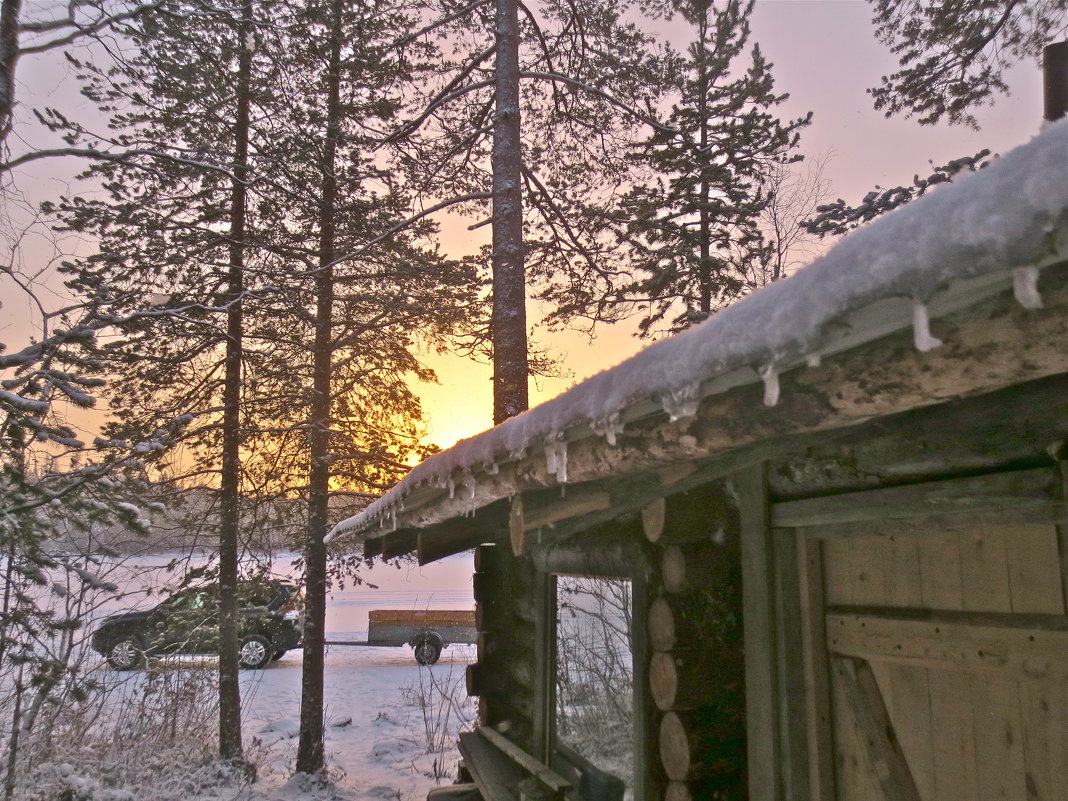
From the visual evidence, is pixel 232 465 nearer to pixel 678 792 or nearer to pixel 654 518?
pixel 654 518

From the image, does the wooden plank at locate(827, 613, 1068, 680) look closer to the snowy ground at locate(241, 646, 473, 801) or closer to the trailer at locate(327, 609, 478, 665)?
the snowy ground at locate(241, 646, 473, 801)

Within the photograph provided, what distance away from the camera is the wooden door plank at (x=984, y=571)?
7.61 feet

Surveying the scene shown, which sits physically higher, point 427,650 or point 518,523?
point 518,523

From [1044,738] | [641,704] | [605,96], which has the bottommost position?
[641,704]

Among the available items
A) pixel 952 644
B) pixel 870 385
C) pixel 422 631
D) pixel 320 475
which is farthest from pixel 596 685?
pixel 422 631

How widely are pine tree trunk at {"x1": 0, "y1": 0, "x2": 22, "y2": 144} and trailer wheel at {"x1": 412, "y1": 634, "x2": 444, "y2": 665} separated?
1318 cm

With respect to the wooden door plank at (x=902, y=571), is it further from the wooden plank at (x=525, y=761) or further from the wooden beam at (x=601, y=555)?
the wooden plank at (x=525, y=761)

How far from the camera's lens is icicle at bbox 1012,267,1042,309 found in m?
1.11

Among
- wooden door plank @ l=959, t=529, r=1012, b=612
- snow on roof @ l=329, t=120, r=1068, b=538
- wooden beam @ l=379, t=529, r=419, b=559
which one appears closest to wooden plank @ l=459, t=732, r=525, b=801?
wooden beam @ l=379, t=529, r=419, b=559

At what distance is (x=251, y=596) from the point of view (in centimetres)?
1170

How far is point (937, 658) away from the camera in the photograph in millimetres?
2482

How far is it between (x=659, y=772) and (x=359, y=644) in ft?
55.4

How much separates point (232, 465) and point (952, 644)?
10.7m

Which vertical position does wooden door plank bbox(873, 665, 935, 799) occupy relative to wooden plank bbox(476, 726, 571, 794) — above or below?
above
